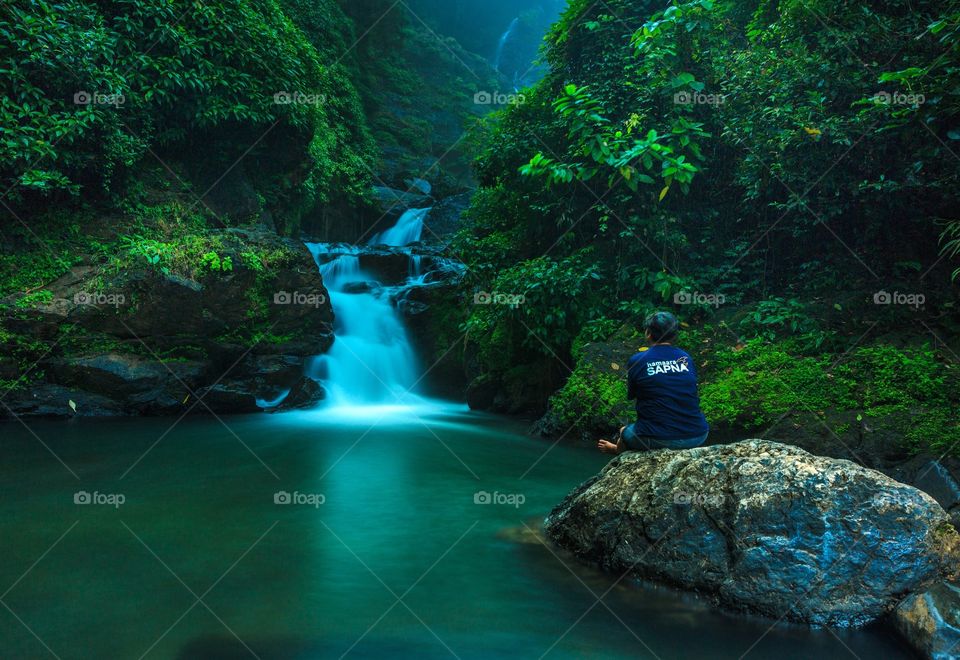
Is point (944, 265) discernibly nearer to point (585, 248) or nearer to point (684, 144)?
point (684, 144)

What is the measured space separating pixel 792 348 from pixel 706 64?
516 centimetres

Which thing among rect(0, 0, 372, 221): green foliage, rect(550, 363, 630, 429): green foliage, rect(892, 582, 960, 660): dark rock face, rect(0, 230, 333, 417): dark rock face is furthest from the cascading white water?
rect(892, 582, 960, 660): dark rock face

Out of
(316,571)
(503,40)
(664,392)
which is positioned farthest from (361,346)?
(503,40)

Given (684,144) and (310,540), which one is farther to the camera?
(684,144)

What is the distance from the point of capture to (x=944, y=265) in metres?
7.66

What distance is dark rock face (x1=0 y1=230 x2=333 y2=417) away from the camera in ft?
32.5

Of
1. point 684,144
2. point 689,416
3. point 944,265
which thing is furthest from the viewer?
point 684,144

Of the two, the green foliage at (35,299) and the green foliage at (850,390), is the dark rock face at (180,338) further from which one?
the green foliage at (850,390)

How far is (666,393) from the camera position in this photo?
469 centimetres

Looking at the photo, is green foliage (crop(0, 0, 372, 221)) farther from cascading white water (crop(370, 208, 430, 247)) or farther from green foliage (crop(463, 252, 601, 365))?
green foliage (crop(463, 252, 601, 365))

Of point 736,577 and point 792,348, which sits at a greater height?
point 792,348

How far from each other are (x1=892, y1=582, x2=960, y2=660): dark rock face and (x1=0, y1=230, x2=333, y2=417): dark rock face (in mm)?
9968

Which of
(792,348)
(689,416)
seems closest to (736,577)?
(689,416)

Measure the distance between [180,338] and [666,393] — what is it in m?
9.06
